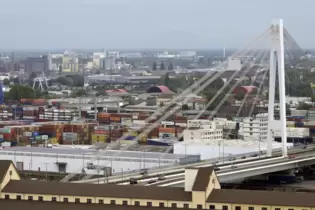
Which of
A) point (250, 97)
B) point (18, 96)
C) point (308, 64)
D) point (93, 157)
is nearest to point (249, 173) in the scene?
point (93, 157)

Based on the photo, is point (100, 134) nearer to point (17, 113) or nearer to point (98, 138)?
point (98, 138)

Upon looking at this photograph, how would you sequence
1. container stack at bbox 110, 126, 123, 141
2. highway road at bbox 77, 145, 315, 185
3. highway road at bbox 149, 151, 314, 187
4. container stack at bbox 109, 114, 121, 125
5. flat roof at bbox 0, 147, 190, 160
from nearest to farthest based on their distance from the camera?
highway road at bbox 149, 151, 314, 187 < highway road at bbox 77, 145, 315, 185 < flat roof at bbox 0, 147, 190, 160 < container stack at bbox 110, 126, 123, 141 < container stack at bbox 109, 114, 121, 125

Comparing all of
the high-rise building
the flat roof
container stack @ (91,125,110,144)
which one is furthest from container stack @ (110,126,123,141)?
the high-rise building

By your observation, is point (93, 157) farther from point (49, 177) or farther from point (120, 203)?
point (120, 203)

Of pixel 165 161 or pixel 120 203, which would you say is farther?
pixel 165 161

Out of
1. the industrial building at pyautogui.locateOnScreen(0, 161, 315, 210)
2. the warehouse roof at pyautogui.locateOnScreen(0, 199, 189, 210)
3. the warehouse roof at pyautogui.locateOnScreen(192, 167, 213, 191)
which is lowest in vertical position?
the warehouse roof at pyautogui.locateOnScreen(0, 199, 189, 210)

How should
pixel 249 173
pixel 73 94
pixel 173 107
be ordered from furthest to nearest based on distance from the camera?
pixel 73 94 → pixel 173 107 → pixel 249 173

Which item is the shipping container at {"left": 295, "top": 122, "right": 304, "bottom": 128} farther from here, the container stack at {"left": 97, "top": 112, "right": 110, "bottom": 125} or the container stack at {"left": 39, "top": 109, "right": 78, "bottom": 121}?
the container stack at {"left": 39, "top": 109, "right": 78, "bottom": 121}

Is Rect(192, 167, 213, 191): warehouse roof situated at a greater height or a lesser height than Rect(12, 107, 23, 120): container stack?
greater
